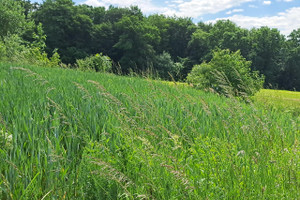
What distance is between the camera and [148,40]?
158ft

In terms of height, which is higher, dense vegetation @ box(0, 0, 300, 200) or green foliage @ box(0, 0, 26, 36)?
green foliage @ box(0, 0, 26, 36)

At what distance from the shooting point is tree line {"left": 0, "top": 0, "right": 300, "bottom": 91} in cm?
4609

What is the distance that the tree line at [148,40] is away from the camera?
4609 cm

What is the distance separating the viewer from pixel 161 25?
5947 centimetres

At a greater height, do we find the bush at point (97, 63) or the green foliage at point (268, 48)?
the green foliage at point (268, 48)

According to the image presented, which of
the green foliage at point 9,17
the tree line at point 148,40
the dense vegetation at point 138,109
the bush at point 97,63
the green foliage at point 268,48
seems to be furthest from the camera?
the green foliage at point 268,48

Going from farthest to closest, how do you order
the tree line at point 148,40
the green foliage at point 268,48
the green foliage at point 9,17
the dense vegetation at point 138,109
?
the green foliage at point 268,48
the tree line at point 148,40
the green foliage at point 9,17
the dense vegetation at point 138,109

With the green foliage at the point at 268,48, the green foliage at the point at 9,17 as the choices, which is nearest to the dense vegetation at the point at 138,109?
the green foliage at the point at 9,17

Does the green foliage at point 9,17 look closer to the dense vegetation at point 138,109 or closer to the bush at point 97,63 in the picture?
the dense vegetation at point 138,109

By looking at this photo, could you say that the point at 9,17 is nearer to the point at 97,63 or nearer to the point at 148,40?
the point at 97,63

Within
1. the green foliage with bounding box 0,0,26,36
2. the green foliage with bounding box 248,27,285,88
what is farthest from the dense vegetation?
the green foliage with bounding box 248,27,285,88

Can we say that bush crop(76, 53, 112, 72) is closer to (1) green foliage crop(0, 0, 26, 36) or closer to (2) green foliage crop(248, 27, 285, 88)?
(1) green foliage crop(0, 0, 26, 36)

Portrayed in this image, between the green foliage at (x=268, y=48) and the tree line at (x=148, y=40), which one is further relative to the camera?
the green foliage at (x=268, y=48)

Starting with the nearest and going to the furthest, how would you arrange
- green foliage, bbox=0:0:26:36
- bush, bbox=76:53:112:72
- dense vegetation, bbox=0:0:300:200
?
dense vegetation, bbox=0:0:300:200 → bush, bbox=76:53:112:72 → green foliage, bbox=0:0:26:36
